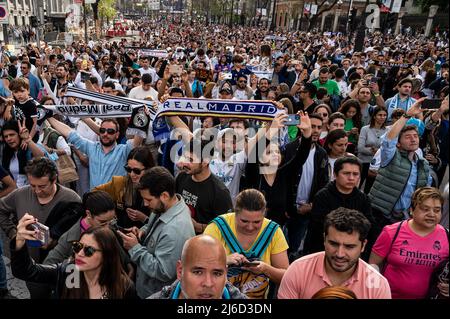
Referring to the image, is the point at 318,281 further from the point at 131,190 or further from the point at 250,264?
the point at 131,190

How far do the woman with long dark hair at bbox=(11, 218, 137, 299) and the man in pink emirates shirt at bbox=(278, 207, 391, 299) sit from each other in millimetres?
1007

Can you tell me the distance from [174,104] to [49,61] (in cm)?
872

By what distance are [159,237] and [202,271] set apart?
72 centimetres

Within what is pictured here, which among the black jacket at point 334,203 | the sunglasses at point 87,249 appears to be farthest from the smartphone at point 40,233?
the black jacket at point 334,203

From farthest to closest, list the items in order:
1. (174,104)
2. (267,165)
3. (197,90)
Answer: (197,90) → (174,104) → (267,165)

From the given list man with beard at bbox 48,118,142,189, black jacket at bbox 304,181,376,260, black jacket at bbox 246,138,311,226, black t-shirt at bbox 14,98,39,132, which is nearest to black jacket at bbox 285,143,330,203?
black jacket at bbox 246,138,311,226

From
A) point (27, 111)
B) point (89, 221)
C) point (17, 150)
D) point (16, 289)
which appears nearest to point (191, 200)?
point (89, 221)

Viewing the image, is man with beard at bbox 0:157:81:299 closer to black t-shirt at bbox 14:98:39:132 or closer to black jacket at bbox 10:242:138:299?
black jacket at bbox 10:242:138:299

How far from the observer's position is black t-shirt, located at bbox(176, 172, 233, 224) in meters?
3.50

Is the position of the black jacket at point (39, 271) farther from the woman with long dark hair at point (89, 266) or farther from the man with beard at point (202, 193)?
the man with beard at point (202, 193)
